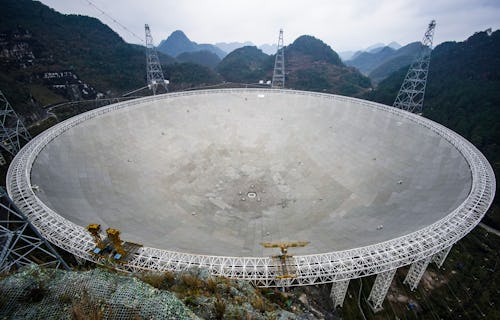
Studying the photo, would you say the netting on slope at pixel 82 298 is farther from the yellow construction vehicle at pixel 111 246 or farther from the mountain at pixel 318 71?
the mountain at pixel 318 71

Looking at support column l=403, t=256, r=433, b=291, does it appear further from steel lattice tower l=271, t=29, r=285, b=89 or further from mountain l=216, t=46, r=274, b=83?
mountain l=216, t=46, r=274, b=83

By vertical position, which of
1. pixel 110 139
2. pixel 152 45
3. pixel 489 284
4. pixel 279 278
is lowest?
pixel 489 284

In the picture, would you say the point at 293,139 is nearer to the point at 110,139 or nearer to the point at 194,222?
the point at 194,222

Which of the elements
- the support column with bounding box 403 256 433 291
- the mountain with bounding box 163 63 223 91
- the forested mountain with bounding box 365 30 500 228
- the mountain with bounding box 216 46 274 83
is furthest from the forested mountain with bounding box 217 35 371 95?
the support column with bounding box 403 256 433 291

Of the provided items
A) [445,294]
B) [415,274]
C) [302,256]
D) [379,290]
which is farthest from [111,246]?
[445,294]

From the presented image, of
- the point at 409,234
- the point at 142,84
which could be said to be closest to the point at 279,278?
the point at 409,234

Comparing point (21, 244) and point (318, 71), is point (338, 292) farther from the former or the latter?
point (318, 71)

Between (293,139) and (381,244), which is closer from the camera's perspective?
(381,244)
